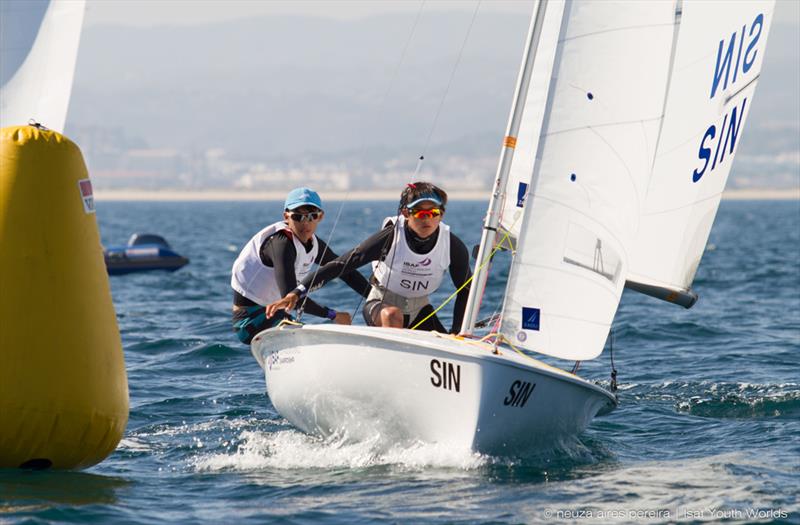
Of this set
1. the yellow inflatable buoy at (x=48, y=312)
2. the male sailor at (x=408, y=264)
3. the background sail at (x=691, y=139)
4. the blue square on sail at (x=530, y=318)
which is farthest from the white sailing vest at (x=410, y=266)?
the yellow inflatable buoy at (x=48, y=312)

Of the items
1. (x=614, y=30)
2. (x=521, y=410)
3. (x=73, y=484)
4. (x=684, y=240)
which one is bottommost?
(x=73, y=484)

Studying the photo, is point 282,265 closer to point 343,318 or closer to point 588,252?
point 343,318

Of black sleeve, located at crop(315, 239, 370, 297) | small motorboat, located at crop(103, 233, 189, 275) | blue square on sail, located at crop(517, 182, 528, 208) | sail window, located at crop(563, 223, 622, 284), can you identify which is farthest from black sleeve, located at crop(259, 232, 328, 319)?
small motorboat, located at crop(103, 233, 189, 275)

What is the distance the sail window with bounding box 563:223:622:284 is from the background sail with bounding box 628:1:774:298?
1883mm

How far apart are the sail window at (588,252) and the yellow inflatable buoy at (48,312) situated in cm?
263

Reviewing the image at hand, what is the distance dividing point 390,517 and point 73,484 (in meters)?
1.82

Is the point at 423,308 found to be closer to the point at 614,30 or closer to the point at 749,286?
the point at 614,30

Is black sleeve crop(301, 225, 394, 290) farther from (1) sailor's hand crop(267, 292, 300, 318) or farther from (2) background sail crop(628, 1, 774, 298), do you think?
(2) background sail crop(628, 1, 774, 298)

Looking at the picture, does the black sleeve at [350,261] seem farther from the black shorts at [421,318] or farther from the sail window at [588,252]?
the sail window at [588,252]

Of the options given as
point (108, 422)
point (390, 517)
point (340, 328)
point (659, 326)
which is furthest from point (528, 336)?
point (659, 326)

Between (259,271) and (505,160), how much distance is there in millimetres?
2148

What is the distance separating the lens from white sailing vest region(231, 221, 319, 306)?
8195mm

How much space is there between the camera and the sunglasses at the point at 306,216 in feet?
26.2

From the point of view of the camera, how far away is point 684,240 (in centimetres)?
891
